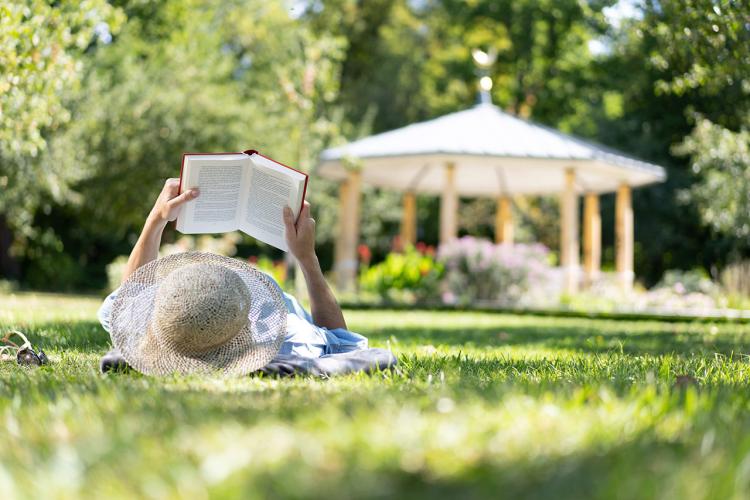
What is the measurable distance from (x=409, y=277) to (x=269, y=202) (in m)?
11.3

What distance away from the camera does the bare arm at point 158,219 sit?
4.12m

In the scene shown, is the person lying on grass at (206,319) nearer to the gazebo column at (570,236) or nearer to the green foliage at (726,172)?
the green foliage at (726,172)

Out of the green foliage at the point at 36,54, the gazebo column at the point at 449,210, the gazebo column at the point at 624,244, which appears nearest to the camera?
the green foliage at the point at 36,54

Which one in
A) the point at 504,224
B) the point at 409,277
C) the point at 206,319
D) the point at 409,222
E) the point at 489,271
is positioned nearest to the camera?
the point at 206,319

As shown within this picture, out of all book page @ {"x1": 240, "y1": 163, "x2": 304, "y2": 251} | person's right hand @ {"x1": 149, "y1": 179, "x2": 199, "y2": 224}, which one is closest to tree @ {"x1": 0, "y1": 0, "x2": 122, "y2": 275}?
person's right hand @ {"x1": 149, "y1": 179, "x2": 199, "y2": 224}

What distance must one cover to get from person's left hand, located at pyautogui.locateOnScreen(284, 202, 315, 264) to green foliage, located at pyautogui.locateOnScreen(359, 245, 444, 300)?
11.0 m

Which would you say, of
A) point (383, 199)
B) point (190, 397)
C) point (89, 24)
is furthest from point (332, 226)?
point (190, 397)

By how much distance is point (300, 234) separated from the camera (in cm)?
426

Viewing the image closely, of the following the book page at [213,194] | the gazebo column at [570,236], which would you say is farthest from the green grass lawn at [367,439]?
the gazebo column at [570,236]

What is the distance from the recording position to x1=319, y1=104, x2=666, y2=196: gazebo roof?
15.3 metres

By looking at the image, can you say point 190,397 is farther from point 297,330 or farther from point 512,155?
point 512,155

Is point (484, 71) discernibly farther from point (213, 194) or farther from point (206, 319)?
point (206, 319)

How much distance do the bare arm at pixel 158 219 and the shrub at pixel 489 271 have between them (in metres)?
11.0

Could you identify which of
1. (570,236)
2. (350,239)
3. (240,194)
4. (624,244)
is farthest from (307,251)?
(624,244)
